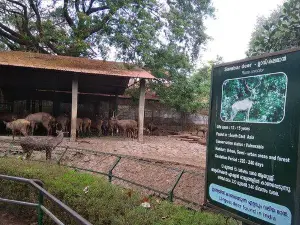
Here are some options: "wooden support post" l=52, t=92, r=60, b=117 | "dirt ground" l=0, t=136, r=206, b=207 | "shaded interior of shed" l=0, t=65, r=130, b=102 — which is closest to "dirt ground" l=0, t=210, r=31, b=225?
"dirt ground" l=0, t=136, r=206, b=207

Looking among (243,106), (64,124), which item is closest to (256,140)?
(243,106)

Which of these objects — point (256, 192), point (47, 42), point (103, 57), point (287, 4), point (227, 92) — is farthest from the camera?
point (47, 42)

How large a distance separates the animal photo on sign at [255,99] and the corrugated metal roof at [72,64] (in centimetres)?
1242

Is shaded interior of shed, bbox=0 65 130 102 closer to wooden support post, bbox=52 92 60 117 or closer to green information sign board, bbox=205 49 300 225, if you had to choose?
wooden support post, bbox=52 92 60 117

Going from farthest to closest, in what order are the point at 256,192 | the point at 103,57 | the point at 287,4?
the point at 103,57 → the point at 287,4 → the point at 256,192

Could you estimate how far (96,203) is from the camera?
4605 millimetres

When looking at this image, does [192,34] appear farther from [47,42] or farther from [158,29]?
[47,42]

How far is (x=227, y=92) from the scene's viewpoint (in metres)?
3.62

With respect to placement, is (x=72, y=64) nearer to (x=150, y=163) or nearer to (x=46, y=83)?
(x=46, y=83)

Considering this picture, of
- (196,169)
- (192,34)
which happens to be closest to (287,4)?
(196,169)

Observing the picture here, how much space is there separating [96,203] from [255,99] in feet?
8.43

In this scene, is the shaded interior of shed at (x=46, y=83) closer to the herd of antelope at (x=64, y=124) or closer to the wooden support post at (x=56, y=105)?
the wooden support post at (x=56, y=105)

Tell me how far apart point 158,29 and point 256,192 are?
1660cm

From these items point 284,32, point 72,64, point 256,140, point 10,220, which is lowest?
point 10,220
